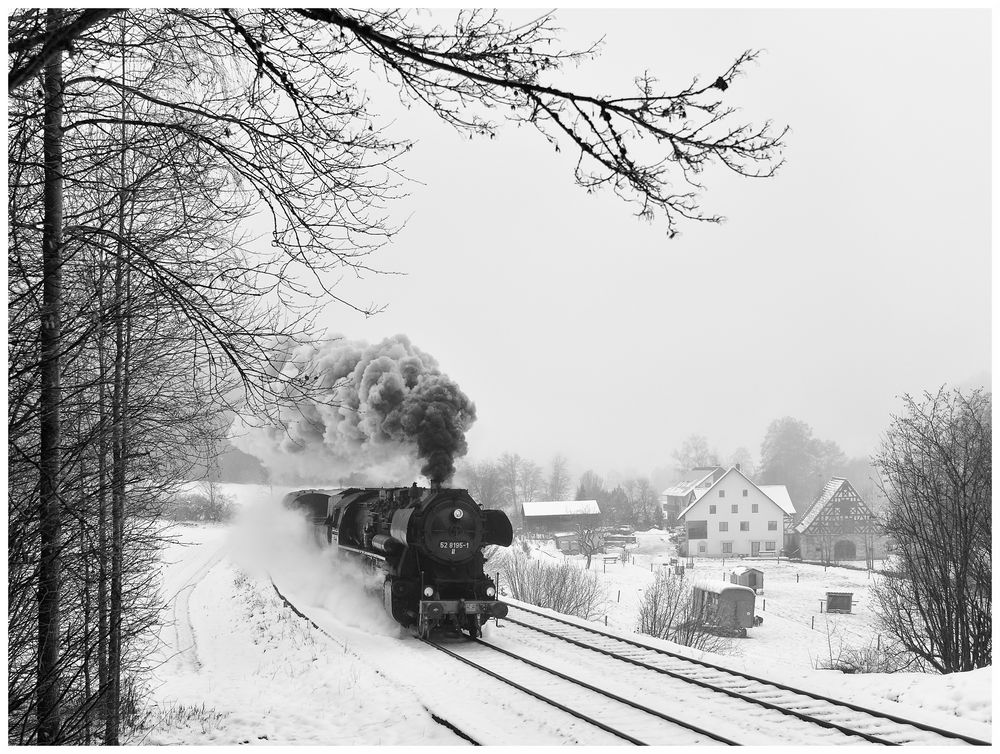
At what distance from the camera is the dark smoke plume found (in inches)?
627

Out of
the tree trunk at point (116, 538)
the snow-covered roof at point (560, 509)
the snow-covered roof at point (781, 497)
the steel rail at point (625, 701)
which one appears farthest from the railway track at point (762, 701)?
the snow-covered roof at point (781, 497)

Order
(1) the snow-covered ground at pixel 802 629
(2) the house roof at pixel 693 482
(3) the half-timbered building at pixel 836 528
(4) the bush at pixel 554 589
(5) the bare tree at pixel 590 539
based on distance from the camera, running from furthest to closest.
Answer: (2) the house roof at pixel 693 482, (3) the half-timbered building at pixel 836 528, (5) the bare tree at pixel 590 539, (4) the bush at pixel 554 589, (1) the snow-covered ground at pixel 802 629

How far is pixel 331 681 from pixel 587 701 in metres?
3.71

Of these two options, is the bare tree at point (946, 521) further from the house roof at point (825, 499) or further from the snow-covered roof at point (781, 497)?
the snow-covered roof at point (781, 497)

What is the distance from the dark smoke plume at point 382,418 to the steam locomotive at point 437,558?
178 centimetres

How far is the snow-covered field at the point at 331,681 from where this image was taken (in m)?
8.15

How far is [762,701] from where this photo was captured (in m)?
8.45

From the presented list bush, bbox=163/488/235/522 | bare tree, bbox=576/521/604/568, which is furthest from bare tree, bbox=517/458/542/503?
bush, bbox=163/488/235/522

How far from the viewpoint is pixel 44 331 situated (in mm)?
4918

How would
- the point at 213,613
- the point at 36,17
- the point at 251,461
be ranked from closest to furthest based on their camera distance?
the point at 36,17, the point at 213,613, the point at 251,461

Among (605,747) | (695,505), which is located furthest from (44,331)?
(695,505)

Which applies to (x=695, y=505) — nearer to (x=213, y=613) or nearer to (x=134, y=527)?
(x=213, y=613)

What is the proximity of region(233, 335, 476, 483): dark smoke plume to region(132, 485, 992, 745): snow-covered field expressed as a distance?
9.00ft

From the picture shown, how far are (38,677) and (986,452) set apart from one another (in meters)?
15.4
